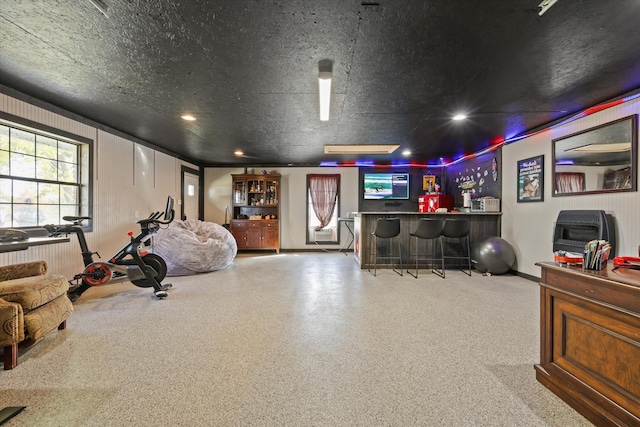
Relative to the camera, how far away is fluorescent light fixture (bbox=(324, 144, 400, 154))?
562 cm

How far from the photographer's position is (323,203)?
7.98 metres

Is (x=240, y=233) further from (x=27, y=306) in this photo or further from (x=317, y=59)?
(x=317, y=59)

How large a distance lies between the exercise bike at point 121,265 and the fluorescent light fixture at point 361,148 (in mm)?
3377

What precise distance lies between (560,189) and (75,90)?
6.56 m

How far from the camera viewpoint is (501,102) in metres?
3.42

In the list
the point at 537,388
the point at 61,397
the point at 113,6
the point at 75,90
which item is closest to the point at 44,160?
the point at 75,90

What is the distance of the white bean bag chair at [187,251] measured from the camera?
4.81 meters

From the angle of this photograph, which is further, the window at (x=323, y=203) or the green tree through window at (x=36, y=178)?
the window at (x=323, y=203)

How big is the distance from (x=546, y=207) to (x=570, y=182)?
1.79ft

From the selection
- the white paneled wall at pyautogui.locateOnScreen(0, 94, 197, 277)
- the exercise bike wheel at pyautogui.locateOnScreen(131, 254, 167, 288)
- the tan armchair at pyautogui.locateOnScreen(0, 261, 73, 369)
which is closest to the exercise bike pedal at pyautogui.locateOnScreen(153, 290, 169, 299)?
the exercise bike wheel at pyautogui.locateOnScreen(131, 254, 167, 288)

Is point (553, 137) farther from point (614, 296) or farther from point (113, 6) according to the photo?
point (113, 6)

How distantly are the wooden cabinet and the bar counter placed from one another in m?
2.94

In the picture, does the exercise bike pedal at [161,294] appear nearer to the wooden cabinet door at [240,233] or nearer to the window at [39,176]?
the window at [39,176]

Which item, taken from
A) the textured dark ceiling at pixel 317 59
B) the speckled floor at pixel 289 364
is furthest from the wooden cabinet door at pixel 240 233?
the speckled floor at pixel 289 364
